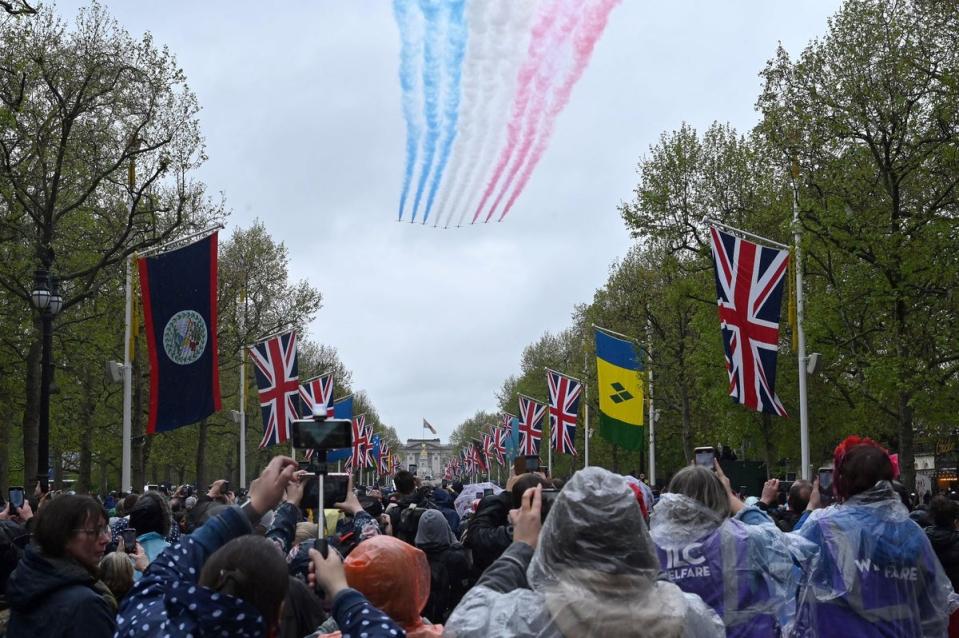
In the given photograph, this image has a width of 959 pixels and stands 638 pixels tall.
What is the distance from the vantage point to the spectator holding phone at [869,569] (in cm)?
547

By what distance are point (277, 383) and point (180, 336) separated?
1189 cm

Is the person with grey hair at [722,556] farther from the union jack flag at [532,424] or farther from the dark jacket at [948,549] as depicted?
the union jack flag at [532,424]

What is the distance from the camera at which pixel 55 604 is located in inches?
171

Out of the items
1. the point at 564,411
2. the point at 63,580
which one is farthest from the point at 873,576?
the point at 564,411

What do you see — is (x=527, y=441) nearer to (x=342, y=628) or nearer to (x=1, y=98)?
(x=1, y=98)

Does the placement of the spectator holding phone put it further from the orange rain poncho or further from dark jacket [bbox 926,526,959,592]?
dark jacket [bbox 926,526,959,592]

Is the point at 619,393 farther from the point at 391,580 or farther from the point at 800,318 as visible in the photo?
the point at 391,580

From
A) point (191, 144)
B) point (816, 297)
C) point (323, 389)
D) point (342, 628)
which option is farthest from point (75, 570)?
point (323, 389)

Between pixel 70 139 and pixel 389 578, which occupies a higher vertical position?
pixel 70 139

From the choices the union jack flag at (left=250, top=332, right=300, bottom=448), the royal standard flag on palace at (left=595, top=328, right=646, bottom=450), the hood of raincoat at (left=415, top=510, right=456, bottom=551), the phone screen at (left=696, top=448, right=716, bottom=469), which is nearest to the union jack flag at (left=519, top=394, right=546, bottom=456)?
the royal standard flag on palace at (left=595, top=328, right=646, bottom=450)

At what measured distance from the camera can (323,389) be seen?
36281 mm

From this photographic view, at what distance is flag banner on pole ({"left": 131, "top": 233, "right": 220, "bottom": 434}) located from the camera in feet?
59.8

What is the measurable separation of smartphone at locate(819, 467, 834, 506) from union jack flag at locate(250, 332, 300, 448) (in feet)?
76.9

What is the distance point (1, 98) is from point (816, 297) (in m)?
20.7
